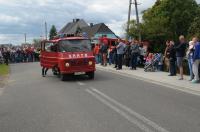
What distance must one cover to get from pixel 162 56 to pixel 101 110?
43.9ft

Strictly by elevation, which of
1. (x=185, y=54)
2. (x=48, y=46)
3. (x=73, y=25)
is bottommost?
(x=185, y=54)

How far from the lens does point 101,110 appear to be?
454 inches

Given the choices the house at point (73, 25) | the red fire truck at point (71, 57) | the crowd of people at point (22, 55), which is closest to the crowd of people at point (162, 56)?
the red fire truck at point (71, 57)

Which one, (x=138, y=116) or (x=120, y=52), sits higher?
(x=120, y=52)

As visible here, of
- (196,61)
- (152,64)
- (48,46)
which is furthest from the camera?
(152,64)

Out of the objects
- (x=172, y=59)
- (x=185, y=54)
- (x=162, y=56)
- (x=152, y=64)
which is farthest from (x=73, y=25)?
(x=185, y=54)

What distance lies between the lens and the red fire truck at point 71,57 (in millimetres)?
20906

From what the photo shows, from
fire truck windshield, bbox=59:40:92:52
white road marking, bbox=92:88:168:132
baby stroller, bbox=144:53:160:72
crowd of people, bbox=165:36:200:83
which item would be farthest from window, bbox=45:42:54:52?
white road marking, bbox=92:88:168:132

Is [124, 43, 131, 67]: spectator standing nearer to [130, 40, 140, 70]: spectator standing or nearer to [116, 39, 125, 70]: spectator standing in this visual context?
[116, 39, 125, 70]: spectator standing

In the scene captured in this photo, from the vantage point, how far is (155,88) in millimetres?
16578

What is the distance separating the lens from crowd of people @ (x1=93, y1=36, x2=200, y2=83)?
18.0m

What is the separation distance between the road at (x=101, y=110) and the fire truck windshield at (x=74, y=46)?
419 cm

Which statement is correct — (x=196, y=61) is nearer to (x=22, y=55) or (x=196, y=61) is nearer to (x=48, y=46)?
(x=48, y=46)

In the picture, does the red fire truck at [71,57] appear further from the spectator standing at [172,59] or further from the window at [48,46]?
the spectator standing at [172,59]
